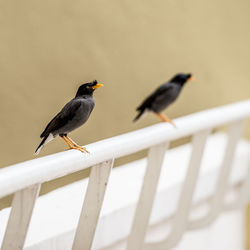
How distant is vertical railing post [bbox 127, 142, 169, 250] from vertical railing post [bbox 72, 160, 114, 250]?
0.10 m

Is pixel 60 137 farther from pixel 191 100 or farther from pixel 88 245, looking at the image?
pixel 191 100

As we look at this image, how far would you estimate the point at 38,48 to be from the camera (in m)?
0.44

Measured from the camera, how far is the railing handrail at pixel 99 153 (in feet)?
1.18

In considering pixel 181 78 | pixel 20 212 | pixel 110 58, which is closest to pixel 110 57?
pixel 110 58

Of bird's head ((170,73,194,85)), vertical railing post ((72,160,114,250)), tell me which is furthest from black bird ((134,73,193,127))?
vertical railing post ((72,160,114,250))

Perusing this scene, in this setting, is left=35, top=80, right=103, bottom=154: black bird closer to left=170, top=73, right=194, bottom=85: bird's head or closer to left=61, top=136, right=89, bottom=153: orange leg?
left=61, top=136, right=89, bottom=153: orange leg

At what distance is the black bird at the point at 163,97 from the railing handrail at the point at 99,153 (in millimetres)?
26

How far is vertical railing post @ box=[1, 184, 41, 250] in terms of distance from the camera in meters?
0.39

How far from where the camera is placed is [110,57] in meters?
0.54

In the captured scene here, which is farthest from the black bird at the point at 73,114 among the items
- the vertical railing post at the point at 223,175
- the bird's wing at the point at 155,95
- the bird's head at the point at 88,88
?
the vertical railing post at the point at 223,175


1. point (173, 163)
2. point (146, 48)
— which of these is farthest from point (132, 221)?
point (146, 48)

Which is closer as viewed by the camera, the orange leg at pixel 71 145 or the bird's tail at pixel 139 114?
the orange leg at pixel 71 145

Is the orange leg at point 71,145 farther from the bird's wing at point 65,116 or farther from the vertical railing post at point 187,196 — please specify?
the vertical railing post at point 187,196

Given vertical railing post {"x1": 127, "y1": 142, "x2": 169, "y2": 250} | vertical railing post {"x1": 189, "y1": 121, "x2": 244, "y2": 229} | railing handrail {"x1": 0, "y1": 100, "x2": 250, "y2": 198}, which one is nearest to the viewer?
railing handrail {"x1": 0, "y1": 100, "x2": 250, "y2": 198}
